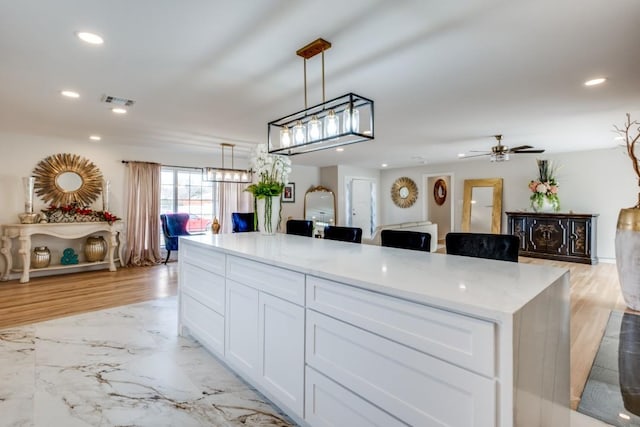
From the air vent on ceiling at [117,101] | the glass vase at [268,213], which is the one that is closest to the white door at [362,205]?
the glass vase at [268,213]

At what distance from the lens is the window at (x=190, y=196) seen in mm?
6594

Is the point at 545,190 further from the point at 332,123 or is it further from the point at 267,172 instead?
the point at 332,123

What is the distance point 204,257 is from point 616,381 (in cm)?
307

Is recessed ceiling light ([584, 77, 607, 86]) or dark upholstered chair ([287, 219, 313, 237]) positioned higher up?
recessed ceiling light ([584, 77, 607, 86])

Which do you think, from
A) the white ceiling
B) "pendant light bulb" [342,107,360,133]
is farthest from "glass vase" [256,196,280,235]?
"pendant light bulb" [342,107,360,133]

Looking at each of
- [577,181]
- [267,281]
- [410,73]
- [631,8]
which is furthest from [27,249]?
[577,181]

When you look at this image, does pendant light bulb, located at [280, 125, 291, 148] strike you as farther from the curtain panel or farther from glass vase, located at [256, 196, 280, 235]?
the curtain panel

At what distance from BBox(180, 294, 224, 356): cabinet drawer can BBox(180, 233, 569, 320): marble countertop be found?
576 millimetres

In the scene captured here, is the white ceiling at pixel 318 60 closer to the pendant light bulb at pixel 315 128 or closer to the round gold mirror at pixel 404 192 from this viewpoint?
the pendant light bulb at pixel 315 128

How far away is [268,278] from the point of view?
1.85 metres

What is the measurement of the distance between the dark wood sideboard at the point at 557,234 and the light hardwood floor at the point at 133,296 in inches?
27.0

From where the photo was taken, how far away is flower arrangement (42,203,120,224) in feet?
16.9

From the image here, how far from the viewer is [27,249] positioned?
473cm

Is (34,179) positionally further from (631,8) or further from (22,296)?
(631,8)
